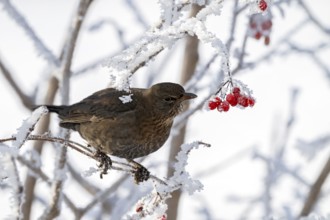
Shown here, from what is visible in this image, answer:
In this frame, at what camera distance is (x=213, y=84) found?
3.63 m

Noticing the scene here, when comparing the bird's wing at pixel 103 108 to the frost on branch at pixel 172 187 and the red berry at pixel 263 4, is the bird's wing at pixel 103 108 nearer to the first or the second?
the frost on branch at pixel 172 187

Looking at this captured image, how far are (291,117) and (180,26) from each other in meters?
2.68

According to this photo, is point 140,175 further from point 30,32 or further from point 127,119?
point 30,32

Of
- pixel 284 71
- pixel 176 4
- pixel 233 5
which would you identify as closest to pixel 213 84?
pixel 233 5

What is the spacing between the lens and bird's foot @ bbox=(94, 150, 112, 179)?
11.0 feet

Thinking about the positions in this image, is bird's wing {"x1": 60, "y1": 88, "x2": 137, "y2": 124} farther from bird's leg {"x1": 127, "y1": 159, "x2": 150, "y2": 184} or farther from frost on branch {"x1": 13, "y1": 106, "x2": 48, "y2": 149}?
frost on branch {"x1": 13, "y1": 106, "x2": 48, "y2": 149}

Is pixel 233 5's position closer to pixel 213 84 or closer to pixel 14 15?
pixel 213 84

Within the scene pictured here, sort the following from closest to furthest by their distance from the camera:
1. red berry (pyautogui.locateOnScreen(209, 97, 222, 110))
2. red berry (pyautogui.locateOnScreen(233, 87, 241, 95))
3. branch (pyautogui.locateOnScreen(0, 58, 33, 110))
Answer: red berry (pyautogui.locateOnScreen(233, 87, 241, 95)), red berry (pyautogui.locateOnScreen(209, 97, 222, 110)), branch (pyautogui.locateOnScreen(0, 58, 33, 110))

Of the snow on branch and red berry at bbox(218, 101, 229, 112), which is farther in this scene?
the snow on branch

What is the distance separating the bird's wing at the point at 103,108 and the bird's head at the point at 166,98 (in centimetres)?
12

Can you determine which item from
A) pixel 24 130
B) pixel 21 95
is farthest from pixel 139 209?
pixel 21 95

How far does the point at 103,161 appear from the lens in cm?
341

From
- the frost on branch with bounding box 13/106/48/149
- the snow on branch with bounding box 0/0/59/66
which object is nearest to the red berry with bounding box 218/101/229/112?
the frost on branch with bounding box 13/106/48/149

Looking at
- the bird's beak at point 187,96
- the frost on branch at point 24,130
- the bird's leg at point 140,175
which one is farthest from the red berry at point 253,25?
the frost on branch at point 24,130
